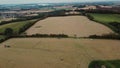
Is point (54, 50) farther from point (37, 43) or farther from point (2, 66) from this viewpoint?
point (2, 66)

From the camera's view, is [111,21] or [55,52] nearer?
[55,52]

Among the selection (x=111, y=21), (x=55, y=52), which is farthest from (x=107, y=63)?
(x=111, y=21)

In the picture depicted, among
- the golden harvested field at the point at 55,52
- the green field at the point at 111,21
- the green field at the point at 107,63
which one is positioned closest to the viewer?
the green field at the point at 107,63

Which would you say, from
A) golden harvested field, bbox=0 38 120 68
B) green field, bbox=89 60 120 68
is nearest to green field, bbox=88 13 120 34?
golden harvested field, bbox=0 38 120 68

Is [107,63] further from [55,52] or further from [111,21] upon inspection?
[111,21]

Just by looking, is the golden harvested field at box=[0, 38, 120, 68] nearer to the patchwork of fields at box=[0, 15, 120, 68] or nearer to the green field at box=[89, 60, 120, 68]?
the patchwork of fields at box=[0, 15, 120, 68]

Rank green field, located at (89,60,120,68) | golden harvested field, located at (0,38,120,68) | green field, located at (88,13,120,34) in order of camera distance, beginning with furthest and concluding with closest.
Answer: green field, located at (88,13,120,34), golden harvested field, located at (0,38,120,68), green field, located at (89,60,120,68)

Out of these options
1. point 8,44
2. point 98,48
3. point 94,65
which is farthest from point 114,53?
point 8,44

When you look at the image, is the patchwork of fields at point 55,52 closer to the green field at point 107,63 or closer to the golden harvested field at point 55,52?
the golden harvested field at point 55,52

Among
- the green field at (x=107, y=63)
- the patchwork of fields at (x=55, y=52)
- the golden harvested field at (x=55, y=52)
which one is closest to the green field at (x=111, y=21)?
the patchwork of fields at (x=55, y=52)
